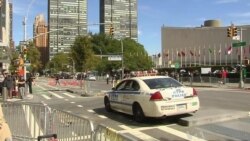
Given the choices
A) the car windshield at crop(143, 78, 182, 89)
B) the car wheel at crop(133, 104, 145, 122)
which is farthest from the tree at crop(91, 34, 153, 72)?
the car wheel at crop(133, 104, 145, 122)

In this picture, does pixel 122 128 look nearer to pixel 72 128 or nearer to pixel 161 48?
pixel 72 128

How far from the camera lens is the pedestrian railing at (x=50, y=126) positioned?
6.11 meters

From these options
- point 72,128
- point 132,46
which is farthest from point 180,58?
point 72,128

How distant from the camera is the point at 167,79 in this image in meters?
15.4

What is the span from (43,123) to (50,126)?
1.45ft

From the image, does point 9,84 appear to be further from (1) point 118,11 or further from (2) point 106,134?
(1) point 118,11

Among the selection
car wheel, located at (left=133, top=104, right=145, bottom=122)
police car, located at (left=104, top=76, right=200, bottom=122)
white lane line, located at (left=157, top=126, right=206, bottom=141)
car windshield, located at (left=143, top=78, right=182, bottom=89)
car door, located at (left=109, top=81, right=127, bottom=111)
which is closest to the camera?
white lane line, located at (left=157, top=126, right=206, bottom=141)

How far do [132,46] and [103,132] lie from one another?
123047 millimetres

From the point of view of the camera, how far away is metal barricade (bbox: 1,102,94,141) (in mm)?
7117

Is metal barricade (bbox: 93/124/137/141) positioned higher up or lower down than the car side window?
lower down

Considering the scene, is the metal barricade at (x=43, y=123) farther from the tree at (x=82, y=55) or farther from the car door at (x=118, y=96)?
the tree at (x=82, y=55)

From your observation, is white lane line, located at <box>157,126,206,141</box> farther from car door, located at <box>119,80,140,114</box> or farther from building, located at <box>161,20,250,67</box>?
building, located at <box>161,20,250,67</box>

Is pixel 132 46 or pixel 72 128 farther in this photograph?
pixel 132 46

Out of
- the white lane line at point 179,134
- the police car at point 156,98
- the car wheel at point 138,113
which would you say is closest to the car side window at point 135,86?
the police car at point 156,98
